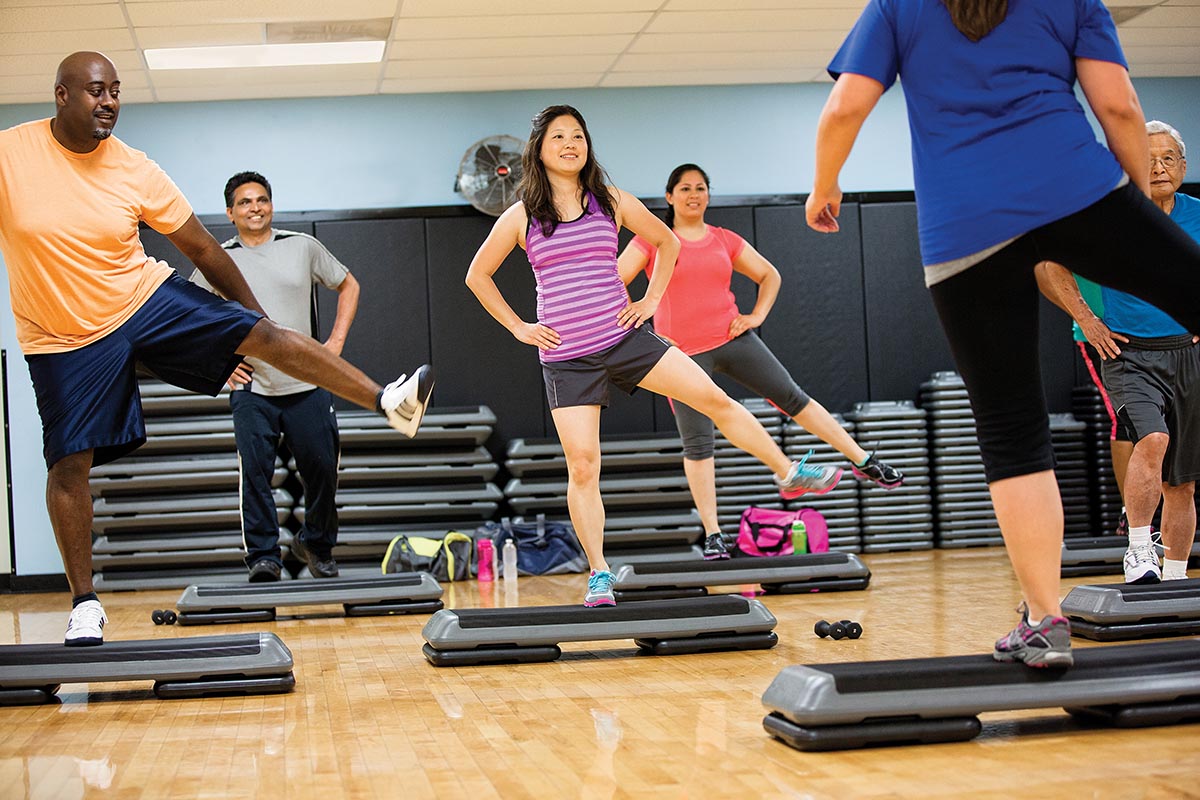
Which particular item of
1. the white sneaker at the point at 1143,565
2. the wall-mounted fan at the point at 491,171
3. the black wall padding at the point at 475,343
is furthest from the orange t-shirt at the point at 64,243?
the black wall padding at the point at 475,343

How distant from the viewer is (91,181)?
3484 millimetres

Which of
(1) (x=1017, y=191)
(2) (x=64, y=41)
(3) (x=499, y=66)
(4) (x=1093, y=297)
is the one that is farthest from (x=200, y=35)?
(1) (x=1017, y=191)

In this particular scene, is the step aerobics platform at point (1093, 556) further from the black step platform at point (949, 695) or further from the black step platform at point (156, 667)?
the black step platform at point (156, 667)

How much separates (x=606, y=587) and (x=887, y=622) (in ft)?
3.50

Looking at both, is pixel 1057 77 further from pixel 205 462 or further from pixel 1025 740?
pixel 205 462

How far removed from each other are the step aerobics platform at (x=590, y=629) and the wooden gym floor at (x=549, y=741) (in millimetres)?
81

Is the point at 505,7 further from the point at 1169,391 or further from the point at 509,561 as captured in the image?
the point at 1169,391

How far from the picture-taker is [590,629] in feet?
12.6

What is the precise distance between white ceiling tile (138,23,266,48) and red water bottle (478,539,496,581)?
3295 mm

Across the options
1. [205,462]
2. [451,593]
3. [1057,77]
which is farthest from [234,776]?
[205,462]

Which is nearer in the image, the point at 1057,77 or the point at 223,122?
the point at 1057,77

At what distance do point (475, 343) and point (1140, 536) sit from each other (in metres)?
4.96

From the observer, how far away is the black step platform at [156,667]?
11.2 ft

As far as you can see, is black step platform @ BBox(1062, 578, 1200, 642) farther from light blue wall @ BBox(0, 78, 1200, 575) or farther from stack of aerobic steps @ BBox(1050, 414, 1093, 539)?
light blue wall @ BBox(0, 78, 1200, 575)
